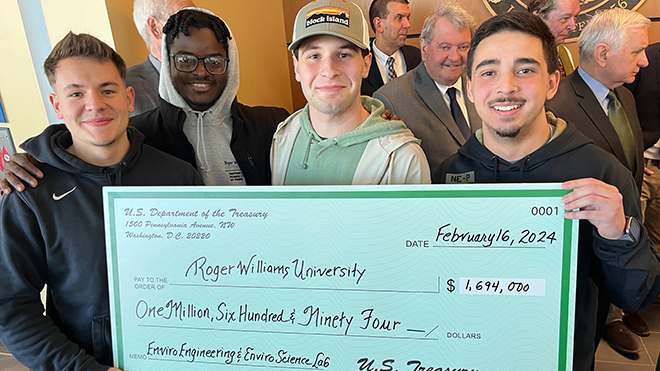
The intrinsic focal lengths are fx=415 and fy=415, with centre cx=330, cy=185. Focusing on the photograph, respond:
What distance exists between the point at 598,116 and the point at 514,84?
1169 millimetres

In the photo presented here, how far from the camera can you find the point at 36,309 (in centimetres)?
122

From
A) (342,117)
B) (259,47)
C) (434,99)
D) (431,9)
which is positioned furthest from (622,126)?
(259,47)

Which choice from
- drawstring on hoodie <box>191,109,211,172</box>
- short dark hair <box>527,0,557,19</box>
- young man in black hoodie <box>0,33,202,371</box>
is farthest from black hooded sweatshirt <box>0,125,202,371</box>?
short dark hair <box>527,0,557,19</box>

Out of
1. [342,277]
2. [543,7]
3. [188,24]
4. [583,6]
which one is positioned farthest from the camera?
[583,6]


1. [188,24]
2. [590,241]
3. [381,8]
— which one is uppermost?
[381,8]

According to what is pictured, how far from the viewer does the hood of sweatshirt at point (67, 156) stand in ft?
3.99

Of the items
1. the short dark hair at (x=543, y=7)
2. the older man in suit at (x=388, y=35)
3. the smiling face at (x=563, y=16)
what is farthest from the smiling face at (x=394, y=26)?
the smiling face at (x=563, y=16)

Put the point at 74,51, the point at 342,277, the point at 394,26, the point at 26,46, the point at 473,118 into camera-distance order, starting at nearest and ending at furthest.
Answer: the point at 342,277
the point at 74,51
the point at 473,118
the point at 26,46
the point at 394,26

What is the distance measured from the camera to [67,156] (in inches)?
47.9

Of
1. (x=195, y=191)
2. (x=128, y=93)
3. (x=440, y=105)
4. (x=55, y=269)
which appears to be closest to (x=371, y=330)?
(x=195, y=191)

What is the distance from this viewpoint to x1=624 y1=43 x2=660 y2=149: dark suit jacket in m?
2.82

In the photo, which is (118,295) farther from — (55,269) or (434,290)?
(434,290)

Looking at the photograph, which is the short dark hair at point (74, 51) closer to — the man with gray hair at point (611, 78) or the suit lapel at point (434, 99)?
the suit lapel at point (434, 99)

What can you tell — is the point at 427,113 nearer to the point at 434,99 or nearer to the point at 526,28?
the point at 434,99
